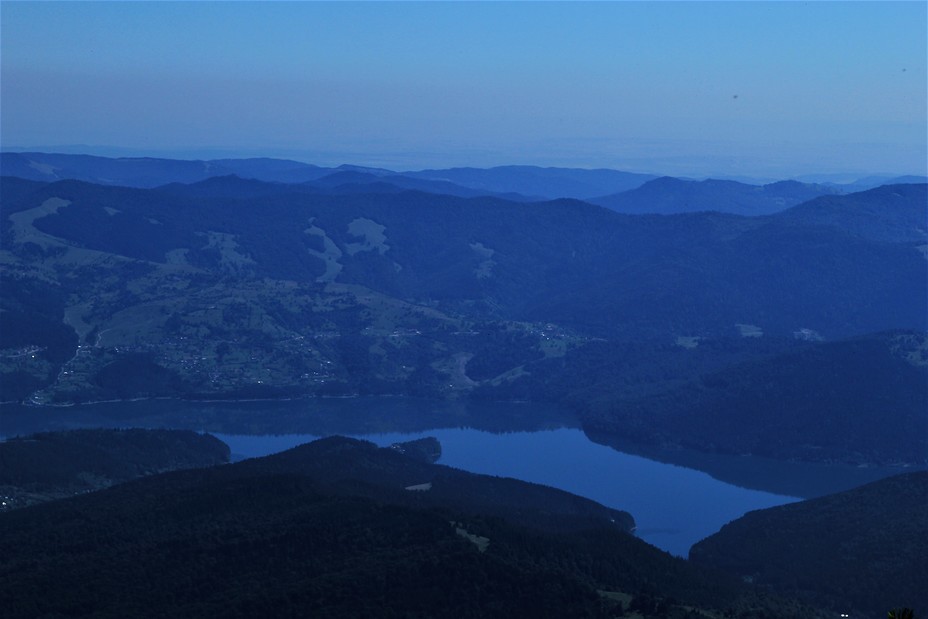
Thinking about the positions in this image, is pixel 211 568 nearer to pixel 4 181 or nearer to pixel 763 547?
pixel 763 547

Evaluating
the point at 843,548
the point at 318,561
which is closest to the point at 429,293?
the point at 843,548

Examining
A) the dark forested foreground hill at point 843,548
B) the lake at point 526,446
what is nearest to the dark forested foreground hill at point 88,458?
the lake at point 526,446

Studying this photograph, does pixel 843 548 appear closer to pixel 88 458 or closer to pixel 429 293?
pixel 88 458

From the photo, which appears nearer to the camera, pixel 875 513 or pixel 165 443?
pixel 875 513

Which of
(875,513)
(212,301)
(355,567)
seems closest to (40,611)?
(355,567)

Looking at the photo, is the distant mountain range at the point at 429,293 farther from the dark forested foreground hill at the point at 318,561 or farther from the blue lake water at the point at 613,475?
the dark forested foreground hill at the point at 318,561

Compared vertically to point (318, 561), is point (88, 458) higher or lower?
lower

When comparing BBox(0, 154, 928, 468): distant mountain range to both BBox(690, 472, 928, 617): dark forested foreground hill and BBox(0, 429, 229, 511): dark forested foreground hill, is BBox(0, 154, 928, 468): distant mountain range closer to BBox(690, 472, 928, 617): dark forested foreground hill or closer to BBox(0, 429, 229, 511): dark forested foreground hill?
BBox(690, 472, 928, 617): dark forested foreground hill
